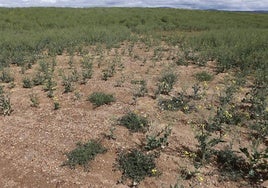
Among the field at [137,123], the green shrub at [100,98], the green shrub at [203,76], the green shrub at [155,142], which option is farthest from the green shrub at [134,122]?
the green shrub at [203,76]

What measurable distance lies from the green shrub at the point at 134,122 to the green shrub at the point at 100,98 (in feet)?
3.38

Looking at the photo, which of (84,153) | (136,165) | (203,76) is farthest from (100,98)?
(203,76)

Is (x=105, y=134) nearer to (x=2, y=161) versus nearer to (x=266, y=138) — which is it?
(x=2, y=161)

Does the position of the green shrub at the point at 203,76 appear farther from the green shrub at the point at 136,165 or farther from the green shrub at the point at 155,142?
the green shrub at the point at 136,165

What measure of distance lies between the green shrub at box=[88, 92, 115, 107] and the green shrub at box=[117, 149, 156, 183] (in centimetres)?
229

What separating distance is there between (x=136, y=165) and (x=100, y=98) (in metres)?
2.78

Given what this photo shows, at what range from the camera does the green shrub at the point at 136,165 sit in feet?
15.9

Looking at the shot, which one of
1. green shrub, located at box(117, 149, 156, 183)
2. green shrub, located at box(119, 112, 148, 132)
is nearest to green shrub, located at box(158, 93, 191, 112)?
green shrub, located at box(119, 112, 148, 132)

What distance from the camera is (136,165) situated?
16.4 ft

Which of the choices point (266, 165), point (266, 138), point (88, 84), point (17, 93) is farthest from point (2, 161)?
point (266, 138)

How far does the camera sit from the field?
4.89 m

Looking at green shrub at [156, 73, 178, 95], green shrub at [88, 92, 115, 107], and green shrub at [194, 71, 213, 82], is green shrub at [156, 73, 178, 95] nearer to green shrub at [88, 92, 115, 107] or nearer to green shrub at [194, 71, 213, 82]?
green shrub at [194, 71, 213, 82]

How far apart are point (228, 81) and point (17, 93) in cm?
607

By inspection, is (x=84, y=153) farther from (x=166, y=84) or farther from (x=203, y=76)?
(x=203, y=76)
